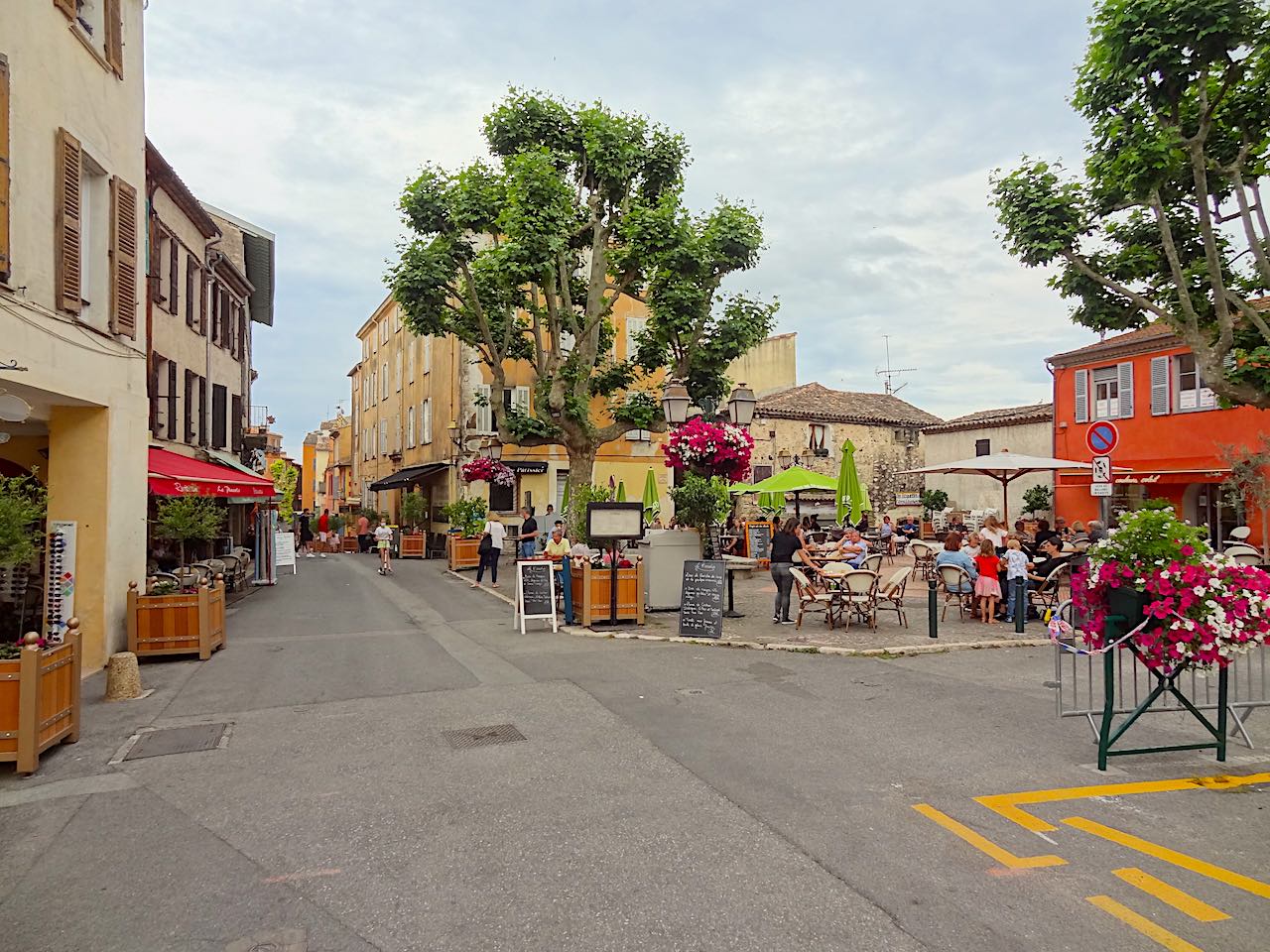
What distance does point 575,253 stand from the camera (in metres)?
20.8

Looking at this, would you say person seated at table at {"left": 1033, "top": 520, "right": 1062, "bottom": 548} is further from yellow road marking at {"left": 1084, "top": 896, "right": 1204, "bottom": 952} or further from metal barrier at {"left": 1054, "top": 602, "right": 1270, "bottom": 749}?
yellow road marking at {"left": 1084, "top": 896, "right": 1204, "bottom": 952}

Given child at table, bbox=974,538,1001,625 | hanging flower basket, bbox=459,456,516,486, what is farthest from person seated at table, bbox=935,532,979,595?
hanging flower basket, bbox=459,456,516,486

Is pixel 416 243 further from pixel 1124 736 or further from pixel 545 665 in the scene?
pixel 1124 736

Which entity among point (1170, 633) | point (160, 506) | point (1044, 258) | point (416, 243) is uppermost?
point (416, 243)

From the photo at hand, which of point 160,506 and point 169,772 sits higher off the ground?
point 160,506

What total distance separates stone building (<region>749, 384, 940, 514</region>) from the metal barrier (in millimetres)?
27404

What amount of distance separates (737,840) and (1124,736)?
12.6 feet

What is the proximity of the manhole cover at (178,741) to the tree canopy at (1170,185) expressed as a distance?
1350 cm

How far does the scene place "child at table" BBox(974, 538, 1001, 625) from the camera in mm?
12461

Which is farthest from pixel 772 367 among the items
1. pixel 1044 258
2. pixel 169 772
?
pixel 169 772

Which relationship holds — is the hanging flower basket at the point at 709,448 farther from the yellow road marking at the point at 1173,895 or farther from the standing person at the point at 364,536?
the standing person at the point at 364,536

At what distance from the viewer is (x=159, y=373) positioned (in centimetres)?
1655

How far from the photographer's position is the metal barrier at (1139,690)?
635 cm

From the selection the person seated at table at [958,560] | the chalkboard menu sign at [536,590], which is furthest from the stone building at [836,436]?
the chalkboard menu sign at [536,590]
